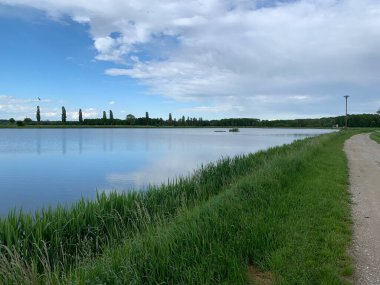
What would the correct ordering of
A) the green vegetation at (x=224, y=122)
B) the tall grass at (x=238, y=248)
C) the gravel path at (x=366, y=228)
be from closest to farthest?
the tall grass at (x=238, y=248), the gravel path at (x=366, y=228), the green vegetation at (x=224, y=122)

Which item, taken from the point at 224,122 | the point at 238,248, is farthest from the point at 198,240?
the point at 224,122

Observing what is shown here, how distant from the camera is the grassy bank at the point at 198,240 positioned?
4.41m

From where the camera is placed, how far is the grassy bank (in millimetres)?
4410

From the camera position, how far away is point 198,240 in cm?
517

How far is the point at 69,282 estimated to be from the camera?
3.96 meters

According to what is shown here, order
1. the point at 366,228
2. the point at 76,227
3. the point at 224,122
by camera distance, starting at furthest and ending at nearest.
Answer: the point at 224,122, the point at 76,227, the point at 366,228

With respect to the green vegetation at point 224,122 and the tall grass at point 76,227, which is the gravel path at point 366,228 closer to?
the tall grass at point 76,227

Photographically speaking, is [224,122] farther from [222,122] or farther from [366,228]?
[366,228]

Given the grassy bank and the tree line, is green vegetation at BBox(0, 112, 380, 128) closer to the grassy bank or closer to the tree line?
the tree line

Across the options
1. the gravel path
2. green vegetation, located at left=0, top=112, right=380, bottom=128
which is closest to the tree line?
green vegetation, located at left=0, top=112, right=380, bottom=128

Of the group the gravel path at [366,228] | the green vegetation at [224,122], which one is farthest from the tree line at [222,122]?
the gravel path at [366,228]

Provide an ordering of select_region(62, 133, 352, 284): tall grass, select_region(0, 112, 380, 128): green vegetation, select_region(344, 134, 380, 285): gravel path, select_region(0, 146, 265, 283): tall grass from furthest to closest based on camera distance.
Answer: select_region(0, 112, 380, 128): green vegetation → select_region(0, 146, 265, 283): tall grass → select_region(344, 134, 380, 285): gravel path → select_region(62, 133, 352, 284): tall grass

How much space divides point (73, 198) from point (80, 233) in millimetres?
6138

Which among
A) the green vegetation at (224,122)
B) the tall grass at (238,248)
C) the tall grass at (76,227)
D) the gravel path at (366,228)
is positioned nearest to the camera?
the tall grass at (238,248)
